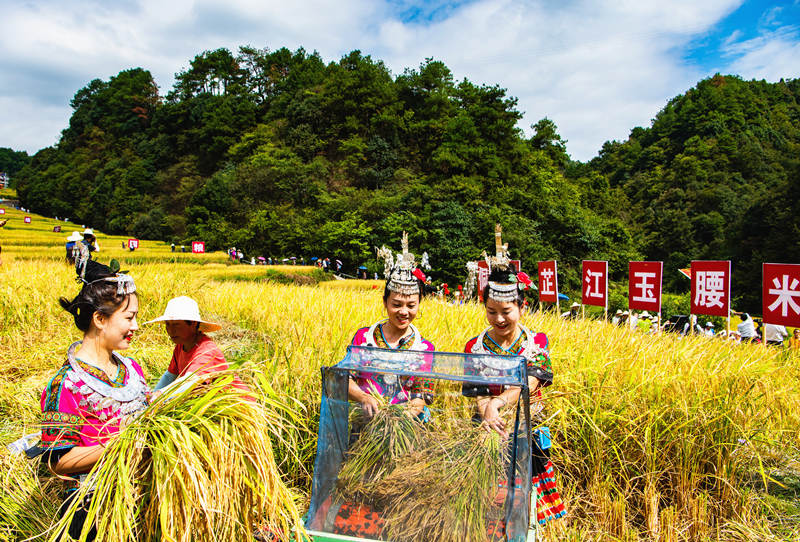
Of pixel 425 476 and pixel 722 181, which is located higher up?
pixel 722 181

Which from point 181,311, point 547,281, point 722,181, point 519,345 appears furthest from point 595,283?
point 722,181

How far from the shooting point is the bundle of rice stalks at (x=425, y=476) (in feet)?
5.70

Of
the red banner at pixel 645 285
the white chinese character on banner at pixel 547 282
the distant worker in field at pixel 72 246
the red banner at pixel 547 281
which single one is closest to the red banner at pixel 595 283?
the red banner at pixel 645 285

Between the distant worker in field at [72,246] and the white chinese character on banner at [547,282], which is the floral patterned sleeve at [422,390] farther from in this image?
the white chinese character on banner at [547,282]

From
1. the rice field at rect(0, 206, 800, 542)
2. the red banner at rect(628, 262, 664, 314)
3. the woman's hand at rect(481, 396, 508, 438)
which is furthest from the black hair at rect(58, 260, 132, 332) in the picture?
the red banner at rect(628, 262, 664, 314)

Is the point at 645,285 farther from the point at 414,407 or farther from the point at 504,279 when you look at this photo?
the point at 414,407

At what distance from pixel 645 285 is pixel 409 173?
2862 cm

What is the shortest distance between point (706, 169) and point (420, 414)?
1950 inches

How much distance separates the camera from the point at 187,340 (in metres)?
2.46

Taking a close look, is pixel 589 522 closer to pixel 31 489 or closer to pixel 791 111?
pixel 31 489

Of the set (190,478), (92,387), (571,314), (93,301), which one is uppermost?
(93,301)

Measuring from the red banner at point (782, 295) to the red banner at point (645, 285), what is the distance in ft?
4.18

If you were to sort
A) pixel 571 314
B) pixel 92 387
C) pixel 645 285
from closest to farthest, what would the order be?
pixel 92 387, pixel 645 285, pixel 571 314

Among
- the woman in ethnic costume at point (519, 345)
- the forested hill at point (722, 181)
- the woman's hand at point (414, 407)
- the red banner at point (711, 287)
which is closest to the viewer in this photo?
the woman's hand at point (414, 407)
